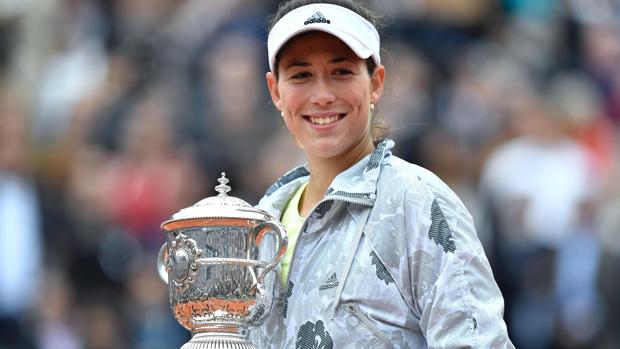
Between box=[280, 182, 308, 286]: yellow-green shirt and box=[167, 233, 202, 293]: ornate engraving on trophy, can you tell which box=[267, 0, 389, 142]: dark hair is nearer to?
box=[280, 182, 308, 286]: yellow-green shirt

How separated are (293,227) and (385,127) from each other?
379 millimetres

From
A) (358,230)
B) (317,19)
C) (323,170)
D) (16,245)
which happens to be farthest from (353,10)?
(16,245)

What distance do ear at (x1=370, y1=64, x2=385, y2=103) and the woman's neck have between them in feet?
0.40

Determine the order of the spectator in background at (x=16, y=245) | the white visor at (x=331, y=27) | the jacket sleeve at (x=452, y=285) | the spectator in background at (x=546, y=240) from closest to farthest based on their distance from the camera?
the jacket sleeve at (x=452, y=285) < the white visor at (x=331, y=27) < the spectator in background at (x=546, y=240) < the spectator in background at (x=16, y=245)

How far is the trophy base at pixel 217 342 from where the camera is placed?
12.4 ft

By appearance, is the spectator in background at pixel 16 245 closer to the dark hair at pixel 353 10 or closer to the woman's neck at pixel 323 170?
the woman's neck at pixel 323 170

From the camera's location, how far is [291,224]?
4.18 meters

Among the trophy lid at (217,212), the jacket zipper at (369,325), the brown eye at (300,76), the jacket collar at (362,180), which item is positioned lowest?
the jacket zipper at (369,325)

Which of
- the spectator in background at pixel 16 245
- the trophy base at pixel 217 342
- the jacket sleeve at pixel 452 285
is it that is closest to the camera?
the jacket sleeve at pixel 452 285

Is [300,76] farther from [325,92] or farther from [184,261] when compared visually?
[184,261]

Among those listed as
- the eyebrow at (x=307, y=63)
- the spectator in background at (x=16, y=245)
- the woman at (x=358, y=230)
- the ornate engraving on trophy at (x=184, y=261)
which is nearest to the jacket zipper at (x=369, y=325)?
the woman at (x=358, y=230)

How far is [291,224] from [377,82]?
43 cm

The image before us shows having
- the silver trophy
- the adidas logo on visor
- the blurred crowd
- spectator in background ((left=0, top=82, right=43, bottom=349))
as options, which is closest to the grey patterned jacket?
the silver trophy

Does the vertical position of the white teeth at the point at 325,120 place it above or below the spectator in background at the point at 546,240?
above
